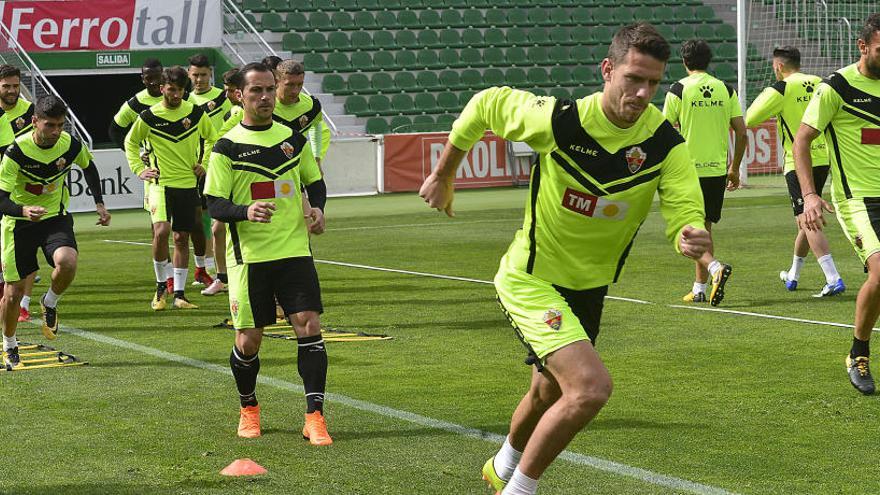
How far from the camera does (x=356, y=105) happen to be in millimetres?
33312

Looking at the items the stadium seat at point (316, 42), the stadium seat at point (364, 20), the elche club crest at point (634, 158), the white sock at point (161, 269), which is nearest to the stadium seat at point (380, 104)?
the stadium seat at point (316, 42)

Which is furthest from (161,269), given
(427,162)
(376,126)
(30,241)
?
(376,126)

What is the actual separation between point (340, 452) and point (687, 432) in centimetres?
182

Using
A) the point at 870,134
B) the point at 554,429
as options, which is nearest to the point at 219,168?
the point at 554,429

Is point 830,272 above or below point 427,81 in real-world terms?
above

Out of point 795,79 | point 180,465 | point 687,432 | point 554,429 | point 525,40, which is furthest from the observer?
point 525,40

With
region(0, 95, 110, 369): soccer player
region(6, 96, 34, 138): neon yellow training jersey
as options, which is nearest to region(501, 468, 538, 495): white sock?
region(0, 95, 110, 369): soccer player

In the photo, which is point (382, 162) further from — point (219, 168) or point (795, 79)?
point (219, 168)

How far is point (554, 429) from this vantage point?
5254mm

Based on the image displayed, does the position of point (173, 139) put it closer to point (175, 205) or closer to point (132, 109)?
point (132, 109)

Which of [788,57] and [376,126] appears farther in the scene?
[376,126]

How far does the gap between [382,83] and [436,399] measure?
26450 millimetres

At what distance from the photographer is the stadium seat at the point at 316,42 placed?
1342 inches

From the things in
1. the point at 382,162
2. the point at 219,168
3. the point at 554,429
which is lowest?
the point at 382,162
